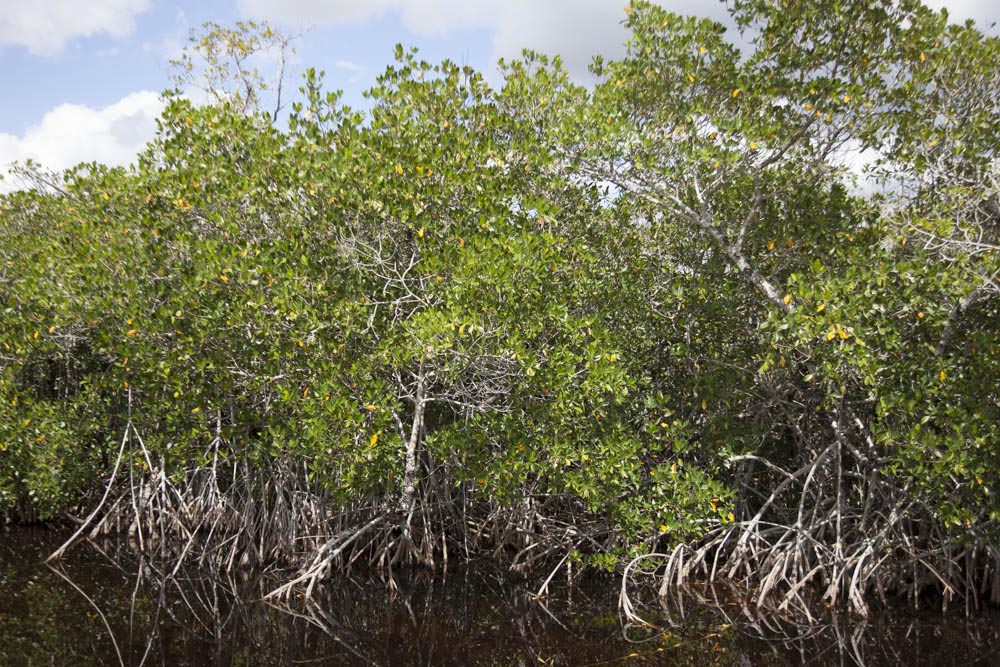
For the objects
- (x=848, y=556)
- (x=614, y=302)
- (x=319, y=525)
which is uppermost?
(x=614, y=302)

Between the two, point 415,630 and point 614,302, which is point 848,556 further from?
point 415,630

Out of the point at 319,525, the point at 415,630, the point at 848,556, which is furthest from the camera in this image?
the point at 319,525

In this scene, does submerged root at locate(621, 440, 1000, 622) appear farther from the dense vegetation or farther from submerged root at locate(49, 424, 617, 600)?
submerged root at locate(49, 424, 617, 600)

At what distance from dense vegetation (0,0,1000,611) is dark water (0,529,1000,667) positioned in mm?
427

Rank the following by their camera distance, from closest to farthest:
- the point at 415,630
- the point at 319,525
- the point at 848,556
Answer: the point at 415,630 < the point at 848,556 < the point at 319,525

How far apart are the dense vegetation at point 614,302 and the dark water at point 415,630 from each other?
1.40ft

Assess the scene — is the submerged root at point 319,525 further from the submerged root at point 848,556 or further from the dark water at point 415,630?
the submerged root at point 848,556

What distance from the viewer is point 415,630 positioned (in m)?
5.78

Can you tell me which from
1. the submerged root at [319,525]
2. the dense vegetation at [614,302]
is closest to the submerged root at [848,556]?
the dense vegetation at [614,302]

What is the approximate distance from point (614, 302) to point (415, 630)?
9.28 feet

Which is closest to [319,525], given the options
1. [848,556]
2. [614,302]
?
[614,302]

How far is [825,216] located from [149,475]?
22.0 ft

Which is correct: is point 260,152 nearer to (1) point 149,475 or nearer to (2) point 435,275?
(2) point 435,275

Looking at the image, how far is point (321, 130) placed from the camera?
631 cm
